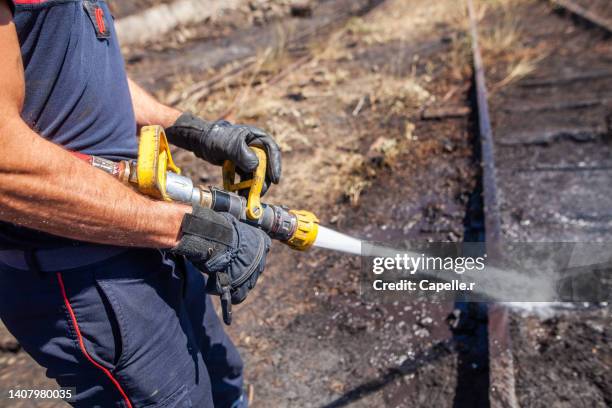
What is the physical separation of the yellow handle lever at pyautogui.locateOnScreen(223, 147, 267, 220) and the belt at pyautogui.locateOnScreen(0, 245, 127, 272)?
540 mm

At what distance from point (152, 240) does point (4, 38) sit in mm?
655

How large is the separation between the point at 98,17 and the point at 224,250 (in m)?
0.83

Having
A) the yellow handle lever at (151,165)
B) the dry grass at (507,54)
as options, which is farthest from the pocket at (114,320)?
the dry grass at (507,54)

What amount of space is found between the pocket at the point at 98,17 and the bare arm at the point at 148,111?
0.48 m

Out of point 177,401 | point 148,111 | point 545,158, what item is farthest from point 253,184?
point 545,158

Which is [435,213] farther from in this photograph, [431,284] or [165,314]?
[165,314]

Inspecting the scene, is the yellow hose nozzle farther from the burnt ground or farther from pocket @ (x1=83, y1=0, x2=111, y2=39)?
the burnt ground

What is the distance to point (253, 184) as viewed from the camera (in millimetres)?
1870

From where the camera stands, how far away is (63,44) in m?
1.33

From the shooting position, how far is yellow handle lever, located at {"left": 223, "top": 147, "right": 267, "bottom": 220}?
6.04 feet

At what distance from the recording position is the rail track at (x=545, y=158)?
3.14m

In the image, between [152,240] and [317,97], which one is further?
[317,97]

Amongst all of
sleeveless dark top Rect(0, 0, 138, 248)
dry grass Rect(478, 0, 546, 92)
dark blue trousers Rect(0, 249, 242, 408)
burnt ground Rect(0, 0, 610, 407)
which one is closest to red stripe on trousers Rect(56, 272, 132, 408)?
dark blue trousers Rect(0, 249, 242, 408)

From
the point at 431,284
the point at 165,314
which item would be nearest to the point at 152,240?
the point at 165,314
